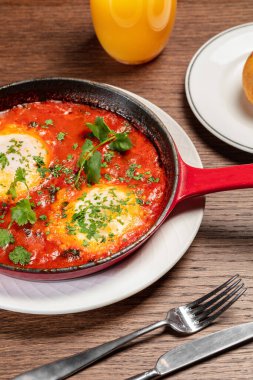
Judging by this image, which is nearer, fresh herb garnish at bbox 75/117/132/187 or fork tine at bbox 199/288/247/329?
fork tine at bbox 199/288/247/329

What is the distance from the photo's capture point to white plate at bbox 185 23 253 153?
6.75ft

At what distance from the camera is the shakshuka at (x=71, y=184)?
1657 mm

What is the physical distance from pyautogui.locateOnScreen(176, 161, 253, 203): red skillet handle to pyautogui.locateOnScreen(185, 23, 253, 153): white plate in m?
0.32

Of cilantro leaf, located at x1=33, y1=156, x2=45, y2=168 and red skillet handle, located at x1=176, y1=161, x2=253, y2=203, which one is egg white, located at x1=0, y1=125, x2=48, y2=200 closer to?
cilantro leaf, located at x1=33, y1=156, x2=45, y2=168

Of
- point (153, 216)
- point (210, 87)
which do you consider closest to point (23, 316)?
point (153, 216)

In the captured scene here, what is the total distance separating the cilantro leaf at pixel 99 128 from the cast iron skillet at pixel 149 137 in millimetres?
123

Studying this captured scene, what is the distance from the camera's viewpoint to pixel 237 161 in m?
2.05

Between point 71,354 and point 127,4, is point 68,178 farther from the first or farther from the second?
point 127,4

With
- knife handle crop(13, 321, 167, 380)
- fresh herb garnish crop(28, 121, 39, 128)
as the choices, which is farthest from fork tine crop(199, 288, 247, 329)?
fresh herb garnish crop(28, 121, 39, 128)

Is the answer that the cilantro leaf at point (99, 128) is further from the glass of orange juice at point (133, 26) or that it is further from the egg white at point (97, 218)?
the glass of orange juice at point (133, 26)

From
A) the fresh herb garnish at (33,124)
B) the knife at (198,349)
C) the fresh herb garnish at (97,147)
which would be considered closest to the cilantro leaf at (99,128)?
the fresh herb garnish at (97,147)

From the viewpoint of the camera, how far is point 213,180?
170 cm

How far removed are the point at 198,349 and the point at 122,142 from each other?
71 centimetres

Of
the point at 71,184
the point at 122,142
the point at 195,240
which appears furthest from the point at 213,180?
the point at 71,184
